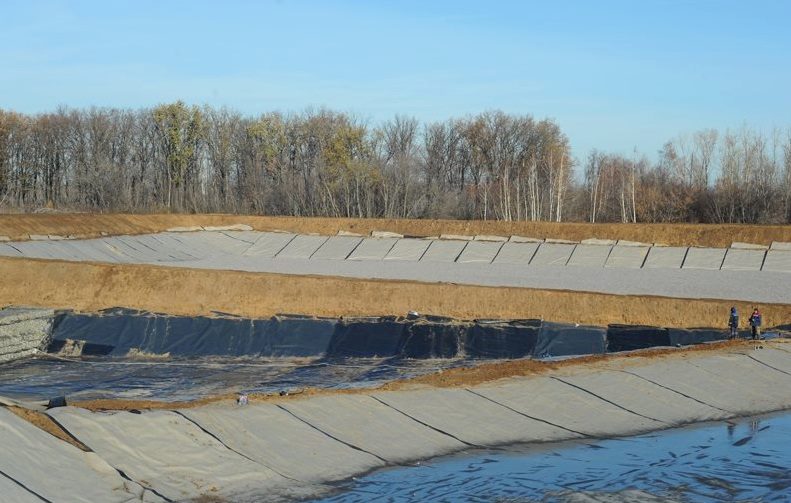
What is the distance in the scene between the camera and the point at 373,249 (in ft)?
149

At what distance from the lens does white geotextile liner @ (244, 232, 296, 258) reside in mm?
46609

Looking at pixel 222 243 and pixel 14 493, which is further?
pixel 222 243

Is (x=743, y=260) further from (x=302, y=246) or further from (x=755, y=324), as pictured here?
(x=302, y=246)

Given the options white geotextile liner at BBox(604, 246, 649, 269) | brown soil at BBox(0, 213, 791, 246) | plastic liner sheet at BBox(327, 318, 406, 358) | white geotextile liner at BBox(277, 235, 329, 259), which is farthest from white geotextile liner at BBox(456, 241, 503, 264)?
plastic liner sheet at BBox(327, 318, 406, 358)

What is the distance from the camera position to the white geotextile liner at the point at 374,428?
1580 cm

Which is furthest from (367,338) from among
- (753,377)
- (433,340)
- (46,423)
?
(46,423)

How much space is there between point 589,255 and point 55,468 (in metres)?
31.1

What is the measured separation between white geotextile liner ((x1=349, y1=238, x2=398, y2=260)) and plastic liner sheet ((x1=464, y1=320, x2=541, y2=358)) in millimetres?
17823

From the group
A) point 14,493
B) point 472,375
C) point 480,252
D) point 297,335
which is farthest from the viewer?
point 480,252

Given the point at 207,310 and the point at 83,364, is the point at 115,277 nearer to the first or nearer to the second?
the point at 207,310

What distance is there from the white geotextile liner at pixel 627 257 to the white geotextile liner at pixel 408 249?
28.1ft

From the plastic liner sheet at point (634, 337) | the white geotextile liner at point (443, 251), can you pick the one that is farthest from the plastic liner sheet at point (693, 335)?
the white geotextile liner at point (443, 251)

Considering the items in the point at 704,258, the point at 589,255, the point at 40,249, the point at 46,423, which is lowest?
the point at 46,423

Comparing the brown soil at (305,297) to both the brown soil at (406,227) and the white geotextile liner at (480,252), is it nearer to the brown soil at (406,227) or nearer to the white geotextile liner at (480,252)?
the white geotextile liner at (480,252)
